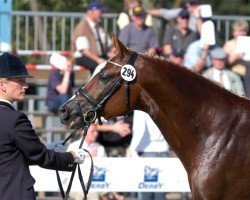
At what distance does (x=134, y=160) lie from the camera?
10578 mm

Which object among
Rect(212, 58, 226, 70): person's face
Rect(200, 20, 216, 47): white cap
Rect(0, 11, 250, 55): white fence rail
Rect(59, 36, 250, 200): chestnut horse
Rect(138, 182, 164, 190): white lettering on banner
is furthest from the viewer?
Rect(0, 11, 250, 55): white fence rail

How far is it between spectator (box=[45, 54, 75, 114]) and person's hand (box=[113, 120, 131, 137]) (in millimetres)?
1035

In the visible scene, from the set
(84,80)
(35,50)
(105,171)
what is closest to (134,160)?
(105,171)

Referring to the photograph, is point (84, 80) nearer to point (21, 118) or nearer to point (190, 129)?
point (190, 129)

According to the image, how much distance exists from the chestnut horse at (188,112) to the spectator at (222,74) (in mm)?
4563

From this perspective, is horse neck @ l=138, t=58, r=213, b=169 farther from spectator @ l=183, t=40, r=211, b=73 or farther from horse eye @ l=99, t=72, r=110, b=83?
spectator @ l=183, t=40, r=211, b=73

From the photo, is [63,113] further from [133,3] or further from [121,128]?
[133,3]

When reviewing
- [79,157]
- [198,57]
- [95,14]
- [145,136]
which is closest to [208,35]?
[198,57]

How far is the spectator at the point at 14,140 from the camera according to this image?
618 centimetres

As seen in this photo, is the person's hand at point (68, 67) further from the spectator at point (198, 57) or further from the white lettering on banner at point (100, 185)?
the white lettering on banner at point (100, 185)

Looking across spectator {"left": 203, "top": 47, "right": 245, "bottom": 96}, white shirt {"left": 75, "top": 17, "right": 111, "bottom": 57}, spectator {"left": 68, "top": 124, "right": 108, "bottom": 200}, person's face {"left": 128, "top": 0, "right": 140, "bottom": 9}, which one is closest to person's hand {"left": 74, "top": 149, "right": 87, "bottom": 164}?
spectator {"left": 68, "top": 124, "right": 108, "bottom": 200}

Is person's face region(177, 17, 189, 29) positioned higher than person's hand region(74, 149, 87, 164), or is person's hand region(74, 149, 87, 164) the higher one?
person's face region(177, 17, 189, 29)

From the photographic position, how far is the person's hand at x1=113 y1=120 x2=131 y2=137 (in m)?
11.7

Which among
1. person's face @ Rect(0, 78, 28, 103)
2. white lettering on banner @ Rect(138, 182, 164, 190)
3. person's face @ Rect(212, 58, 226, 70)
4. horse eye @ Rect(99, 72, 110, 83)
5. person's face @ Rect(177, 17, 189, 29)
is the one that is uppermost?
person's face @ Rect(0, 78, 28, 103)
